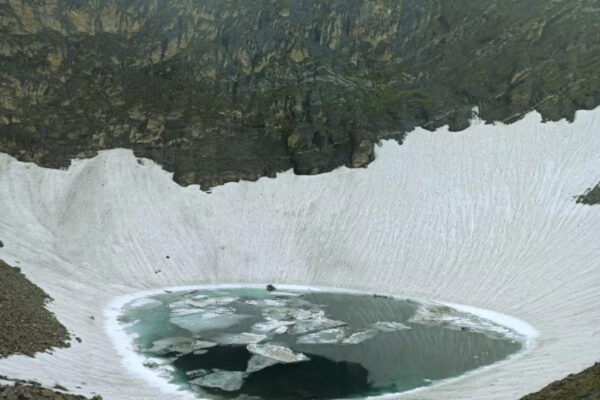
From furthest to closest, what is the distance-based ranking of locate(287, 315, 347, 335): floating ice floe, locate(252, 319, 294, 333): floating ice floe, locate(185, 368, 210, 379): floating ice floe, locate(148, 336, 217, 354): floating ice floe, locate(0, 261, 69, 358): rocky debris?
locate(252, 319, 294, 333): floating ice floe < locate(287, 315, 347, 335): floating ice floe < locate(148, 336, 217, 354): floating ice floe < locate(185, 368, 210, 379): floating ice floe < locate(0, 261, 69, 358): rocky debris

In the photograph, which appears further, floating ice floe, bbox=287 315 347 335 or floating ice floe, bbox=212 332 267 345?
floating ice floe, bbox=287 315 347 335

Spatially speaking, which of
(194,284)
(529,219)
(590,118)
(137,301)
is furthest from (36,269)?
(590,118)

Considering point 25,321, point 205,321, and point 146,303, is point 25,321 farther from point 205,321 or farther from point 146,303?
point 146,303

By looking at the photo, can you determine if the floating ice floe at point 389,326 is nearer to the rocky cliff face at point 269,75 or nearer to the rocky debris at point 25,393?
the rocky debris at point 25,393

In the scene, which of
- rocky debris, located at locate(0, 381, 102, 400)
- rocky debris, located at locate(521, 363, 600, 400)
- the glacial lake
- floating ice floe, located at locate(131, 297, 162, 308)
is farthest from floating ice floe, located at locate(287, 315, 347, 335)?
rocky debris, located at locate(521, 363, 600, 400)

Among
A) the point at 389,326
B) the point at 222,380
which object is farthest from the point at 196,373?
the point at 389,326

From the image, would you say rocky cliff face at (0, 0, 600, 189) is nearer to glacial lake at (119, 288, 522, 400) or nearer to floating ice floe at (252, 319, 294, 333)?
glacial lake at (119, 288, 522, 400)

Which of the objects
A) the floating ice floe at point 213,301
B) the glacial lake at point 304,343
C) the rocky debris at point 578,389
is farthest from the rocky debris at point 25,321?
the rocky debris at point 578,389
